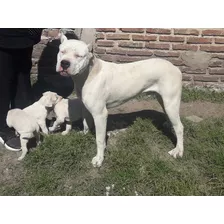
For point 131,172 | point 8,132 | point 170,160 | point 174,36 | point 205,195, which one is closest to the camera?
point 205,195

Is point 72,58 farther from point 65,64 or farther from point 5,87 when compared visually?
point 5,87

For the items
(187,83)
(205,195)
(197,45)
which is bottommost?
(205,195)

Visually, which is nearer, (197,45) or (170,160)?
(170,160)

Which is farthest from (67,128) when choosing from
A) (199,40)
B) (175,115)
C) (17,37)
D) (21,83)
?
(199,40)

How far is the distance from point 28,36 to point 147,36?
87.5 inches

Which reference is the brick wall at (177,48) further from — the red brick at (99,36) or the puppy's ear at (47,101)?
the puppy's ear at (47,101)

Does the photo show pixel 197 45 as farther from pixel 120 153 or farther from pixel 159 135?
pixel 120 153

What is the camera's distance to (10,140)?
439 centimetres

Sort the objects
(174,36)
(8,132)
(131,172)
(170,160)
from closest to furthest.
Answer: (131,172) → (170,160) → (8,132) → (174,36)

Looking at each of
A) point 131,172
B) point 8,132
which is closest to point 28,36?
point 8,132

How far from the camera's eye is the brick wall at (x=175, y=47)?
5711 mm

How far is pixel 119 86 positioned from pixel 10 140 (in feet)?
5.00

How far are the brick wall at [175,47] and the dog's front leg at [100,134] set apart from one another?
2.22 metres

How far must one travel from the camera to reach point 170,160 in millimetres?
4188
